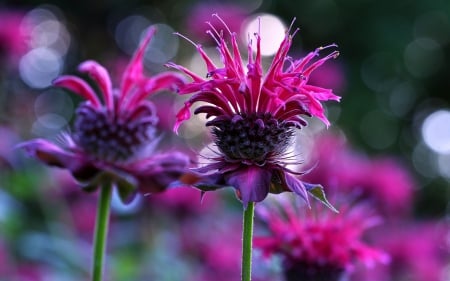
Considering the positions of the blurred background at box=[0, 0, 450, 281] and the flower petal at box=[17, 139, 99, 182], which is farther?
the blurred background at box=[0, 0, 450, 281]

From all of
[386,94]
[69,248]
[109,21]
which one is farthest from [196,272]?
[109,21]

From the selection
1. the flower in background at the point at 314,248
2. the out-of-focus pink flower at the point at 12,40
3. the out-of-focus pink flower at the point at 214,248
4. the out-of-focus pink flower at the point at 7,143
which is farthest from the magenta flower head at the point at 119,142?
the out-of-focus pink flower at the point at 12,40

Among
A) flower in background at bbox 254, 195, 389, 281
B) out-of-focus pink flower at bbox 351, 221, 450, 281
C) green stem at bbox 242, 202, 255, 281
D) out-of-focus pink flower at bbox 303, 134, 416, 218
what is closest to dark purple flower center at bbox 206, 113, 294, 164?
green stem at bbox 242, 202, 255, 281

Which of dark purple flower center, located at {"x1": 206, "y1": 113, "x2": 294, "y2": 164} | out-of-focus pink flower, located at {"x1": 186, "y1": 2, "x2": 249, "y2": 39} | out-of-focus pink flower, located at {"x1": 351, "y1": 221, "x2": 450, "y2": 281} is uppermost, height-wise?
out-of-focus pink flower, located at {"x1": 186, "y1": 2, "x2": 249, "y2": 39}

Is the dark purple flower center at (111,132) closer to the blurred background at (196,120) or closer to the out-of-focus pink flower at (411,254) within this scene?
the blurred background at (196,120)

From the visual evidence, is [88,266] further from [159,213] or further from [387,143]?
[387,143]

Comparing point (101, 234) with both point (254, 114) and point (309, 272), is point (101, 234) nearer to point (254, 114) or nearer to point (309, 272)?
point (254, 114)

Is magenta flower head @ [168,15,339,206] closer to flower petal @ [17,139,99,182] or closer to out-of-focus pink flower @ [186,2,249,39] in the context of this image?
flower petal @ [17,139,99,182]
